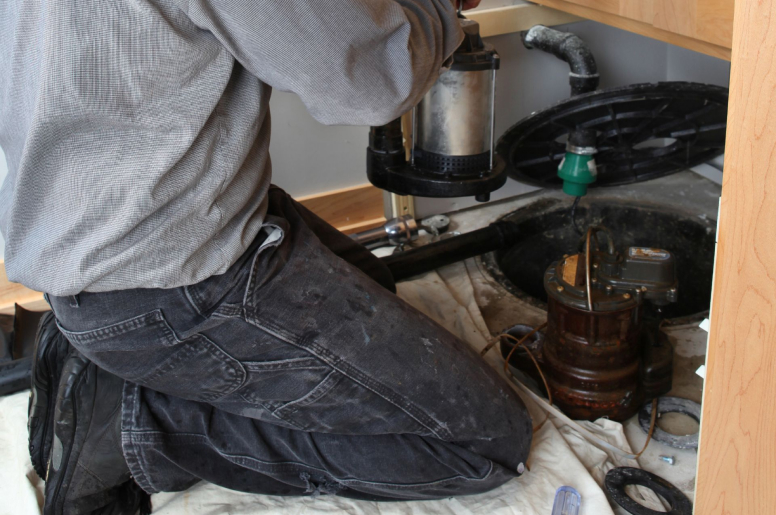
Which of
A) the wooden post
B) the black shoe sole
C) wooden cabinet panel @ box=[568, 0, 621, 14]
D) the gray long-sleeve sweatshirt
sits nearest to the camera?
the wooden post

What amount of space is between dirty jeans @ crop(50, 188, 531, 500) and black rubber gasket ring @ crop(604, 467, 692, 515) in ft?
0.53

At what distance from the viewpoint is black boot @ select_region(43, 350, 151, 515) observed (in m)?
1.18

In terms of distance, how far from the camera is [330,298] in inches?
45.2

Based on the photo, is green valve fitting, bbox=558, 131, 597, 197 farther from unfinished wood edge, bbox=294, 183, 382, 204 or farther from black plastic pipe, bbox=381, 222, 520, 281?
unfinished wood edge, bbox=294, 183, 382, 204

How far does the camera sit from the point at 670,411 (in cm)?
149

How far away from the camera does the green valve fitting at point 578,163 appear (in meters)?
1.91

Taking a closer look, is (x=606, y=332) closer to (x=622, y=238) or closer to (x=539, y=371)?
(x=539, y=371)

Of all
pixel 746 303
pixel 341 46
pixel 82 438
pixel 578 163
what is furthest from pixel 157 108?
pixel 578 163

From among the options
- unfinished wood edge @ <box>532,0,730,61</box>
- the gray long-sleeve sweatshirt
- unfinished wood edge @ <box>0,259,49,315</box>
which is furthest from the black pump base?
unfinished wood edge @ <box>0,259,49,315</box>

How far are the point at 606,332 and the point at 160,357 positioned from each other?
32.2 inches

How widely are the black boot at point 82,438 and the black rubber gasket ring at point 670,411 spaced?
0.99 metres

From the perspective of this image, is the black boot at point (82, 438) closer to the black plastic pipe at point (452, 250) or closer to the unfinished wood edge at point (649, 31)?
the black plastic pipe at point (452, 250)

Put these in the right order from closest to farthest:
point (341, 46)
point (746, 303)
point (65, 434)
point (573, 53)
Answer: point (746, 303)
point (341, 46)
point (65, 434)
point (573, 53)

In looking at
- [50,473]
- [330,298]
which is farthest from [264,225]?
[50,473]
